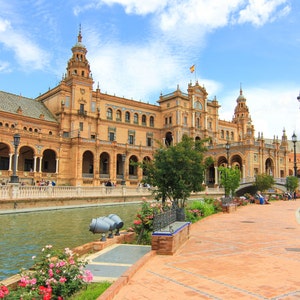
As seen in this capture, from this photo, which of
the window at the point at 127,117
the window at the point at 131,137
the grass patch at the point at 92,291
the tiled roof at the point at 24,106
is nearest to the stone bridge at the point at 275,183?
the window at the point at 131,137

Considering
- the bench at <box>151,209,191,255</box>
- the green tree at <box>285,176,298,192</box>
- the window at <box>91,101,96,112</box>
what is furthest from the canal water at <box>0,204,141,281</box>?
the window at <box>91,101,96,112</box>

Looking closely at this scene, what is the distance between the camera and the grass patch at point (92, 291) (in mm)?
5594

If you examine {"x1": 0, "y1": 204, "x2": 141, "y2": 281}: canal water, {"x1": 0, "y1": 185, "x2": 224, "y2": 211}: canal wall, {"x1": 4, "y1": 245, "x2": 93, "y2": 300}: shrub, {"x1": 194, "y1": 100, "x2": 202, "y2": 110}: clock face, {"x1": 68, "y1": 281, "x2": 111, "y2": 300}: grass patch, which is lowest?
{"x1": 0, "y1": 204, "x2": 141, "y2": 281}: canal water

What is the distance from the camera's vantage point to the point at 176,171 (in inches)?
604

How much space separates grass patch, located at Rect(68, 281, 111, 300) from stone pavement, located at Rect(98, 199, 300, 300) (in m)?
0.24

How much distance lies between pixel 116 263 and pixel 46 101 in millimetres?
53589

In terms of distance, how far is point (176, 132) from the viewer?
64750mm

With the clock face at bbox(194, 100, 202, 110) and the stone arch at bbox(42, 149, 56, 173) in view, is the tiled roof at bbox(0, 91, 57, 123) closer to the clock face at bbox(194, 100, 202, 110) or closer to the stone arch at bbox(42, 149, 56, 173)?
the stone arch at bbox(42, 149, 56, 173)

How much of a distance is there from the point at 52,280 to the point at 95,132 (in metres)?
51.6

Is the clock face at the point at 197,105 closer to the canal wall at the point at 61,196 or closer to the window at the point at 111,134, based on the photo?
the window at the point at 111,134

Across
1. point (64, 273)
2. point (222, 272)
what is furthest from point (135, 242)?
point (64, 273)

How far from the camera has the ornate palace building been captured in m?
46.8

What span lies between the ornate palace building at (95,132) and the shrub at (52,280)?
33.2 m

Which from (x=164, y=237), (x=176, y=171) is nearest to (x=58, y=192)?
(x=176, y=171)
